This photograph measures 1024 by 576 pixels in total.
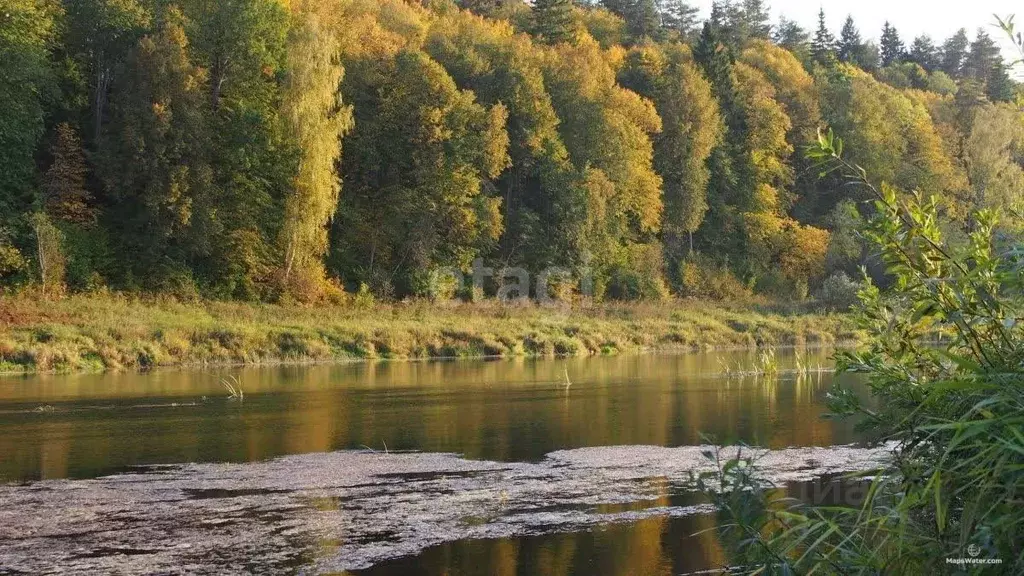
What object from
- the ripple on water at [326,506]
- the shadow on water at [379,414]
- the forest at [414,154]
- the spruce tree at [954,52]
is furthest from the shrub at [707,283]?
the spruce tree at [954,52]

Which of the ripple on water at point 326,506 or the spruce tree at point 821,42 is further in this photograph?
the spruce tree at point 821,42

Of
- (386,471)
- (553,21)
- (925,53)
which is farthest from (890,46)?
(386,471)

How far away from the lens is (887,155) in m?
85.7

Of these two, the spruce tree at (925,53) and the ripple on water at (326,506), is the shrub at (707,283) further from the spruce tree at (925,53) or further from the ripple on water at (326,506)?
the spruce tree at (925,53)

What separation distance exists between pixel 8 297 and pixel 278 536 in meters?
33.4

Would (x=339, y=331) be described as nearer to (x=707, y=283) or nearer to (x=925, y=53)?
(x=707, y=283)

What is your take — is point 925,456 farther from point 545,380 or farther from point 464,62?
point 464,62

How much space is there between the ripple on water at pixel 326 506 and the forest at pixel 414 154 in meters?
17.1

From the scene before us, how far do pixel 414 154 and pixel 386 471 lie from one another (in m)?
44.9

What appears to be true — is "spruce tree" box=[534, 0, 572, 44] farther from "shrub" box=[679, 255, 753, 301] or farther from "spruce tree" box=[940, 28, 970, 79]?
"spruce tree" box=[940, 28, 970, 79]

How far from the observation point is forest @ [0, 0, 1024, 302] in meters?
50.3

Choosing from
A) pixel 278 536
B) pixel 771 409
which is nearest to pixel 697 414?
pixel 771 409

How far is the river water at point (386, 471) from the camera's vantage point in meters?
11.1

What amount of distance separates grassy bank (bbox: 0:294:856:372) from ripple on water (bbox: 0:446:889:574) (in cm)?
2244
